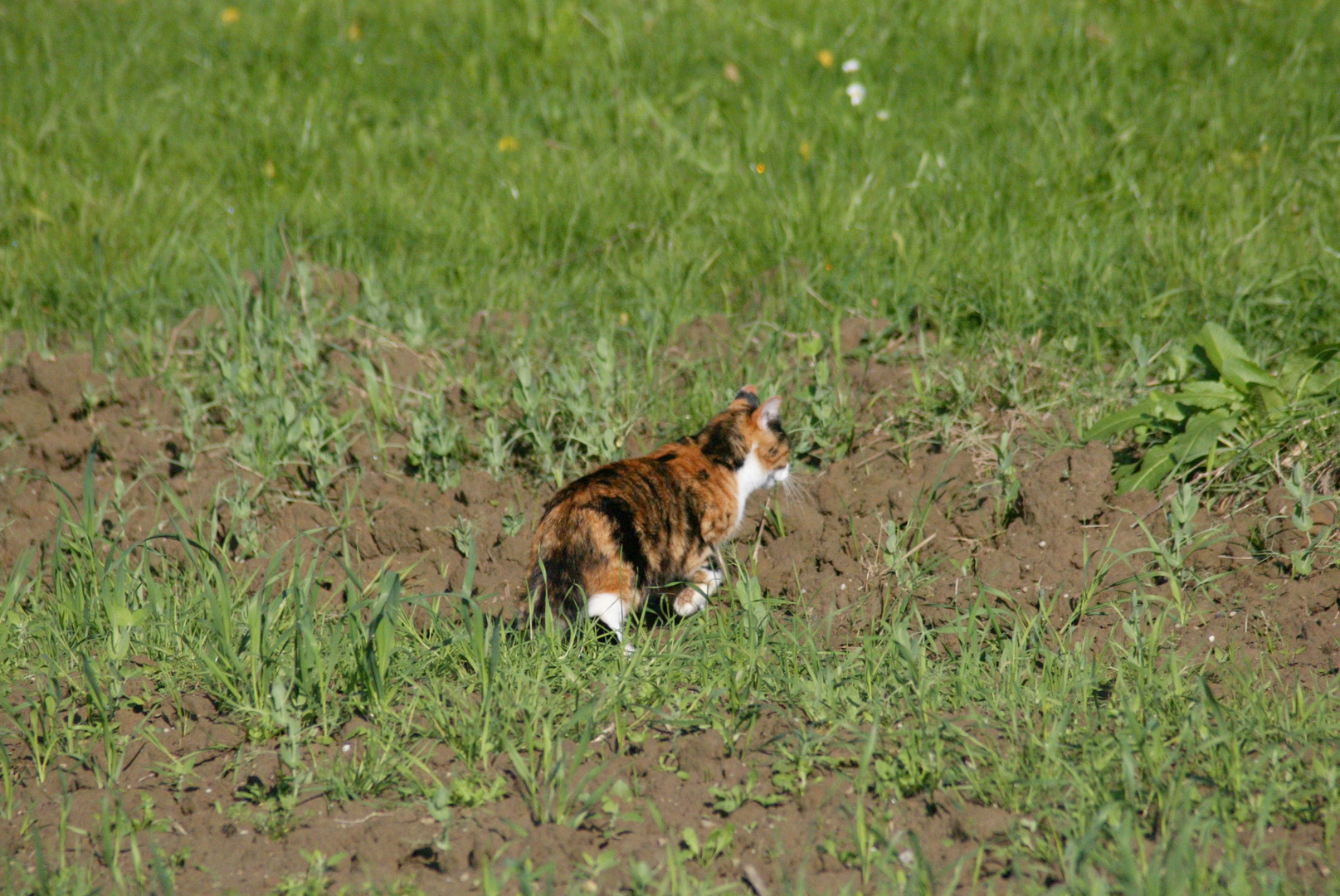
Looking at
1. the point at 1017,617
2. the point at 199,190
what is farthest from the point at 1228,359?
the point at 199,190

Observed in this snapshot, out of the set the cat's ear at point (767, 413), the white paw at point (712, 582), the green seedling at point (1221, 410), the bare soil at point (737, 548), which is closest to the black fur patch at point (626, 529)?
Result: the white paw at point (712, 582)

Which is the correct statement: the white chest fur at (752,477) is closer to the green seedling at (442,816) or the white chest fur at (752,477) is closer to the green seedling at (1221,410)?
the green seedling at (1221,410)

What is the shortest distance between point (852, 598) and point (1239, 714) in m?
1.26

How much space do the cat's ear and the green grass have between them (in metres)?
1.08

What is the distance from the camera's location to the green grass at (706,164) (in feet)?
17.4

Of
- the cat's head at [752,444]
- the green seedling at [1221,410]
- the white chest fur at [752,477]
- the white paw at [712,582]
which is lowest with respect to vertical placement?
the white paw at [712,582]

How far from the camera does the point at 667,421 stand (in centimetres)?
485

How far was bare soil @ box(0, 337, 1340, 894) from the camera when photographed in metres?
2.78

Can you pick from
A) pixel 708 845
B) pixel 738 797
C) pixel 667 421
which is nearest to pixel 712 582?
pixel 667 421

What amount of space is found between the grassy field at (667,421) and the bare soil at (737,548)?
2cm

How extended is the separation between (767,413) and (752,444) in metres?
0.13

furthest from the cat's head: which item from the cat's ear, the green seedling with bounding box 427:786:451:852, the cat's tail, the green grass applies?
the green seedling with bounding box 427:786:451:852

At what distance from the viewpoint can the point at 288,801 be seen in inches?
114

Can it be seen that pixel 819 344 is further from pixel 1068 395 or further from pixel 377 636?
pixel 377 636
